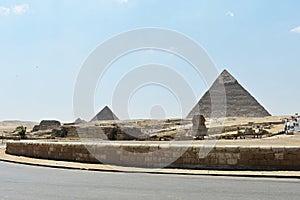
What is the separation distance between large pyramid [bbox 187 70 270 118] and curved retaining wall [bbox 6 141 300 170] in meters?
103

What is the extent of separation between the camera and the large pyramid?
119387 millimetres

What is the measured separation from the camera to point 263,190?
29.4 ft

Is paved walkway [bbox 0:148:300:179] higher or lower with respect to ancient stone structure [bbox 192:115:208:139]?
lower

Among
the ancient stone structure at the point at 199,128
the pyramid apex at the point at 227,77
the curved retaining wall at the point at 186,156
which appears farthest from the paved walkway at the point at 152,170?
the pyramid apex at the point at 227,77

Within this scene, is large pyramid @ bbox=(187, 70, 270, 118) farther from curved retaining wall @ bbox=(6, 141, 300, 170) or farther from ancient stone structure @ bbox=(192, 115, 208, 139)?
curved retaining wall @ bbox=(6, 141, 300, 170)

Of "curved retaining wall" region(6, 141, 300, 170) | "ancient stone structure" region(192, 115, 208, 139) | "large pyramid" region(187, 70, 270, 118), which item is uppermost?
"large pyramid" region(187, 70, 270, 118)

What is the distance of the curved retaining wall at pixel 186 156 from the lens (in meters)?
12.2

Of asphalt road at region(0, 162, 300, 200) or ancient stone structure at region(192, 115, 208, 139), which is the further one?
ancient stone structure at region(192, 115, 208, 139)

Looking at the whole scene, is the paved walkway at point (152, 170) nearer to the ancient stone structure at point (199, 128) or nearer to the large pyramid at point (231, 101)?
the ancient stone structure at point (199, 128)

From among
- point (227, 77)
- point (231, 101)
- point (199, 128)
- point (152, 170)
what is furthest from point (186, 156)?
point (231, 101)

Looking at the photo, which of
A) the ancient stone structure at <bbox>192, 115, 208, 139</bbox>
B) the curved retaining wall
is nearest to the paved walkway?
the curved retaining wall

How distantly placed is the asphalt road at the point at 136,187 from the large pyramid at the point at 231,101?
107 metres

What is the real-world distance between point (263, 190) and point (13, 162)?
10.9 m

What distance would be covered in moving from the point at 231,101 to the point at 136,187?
11833 cm
